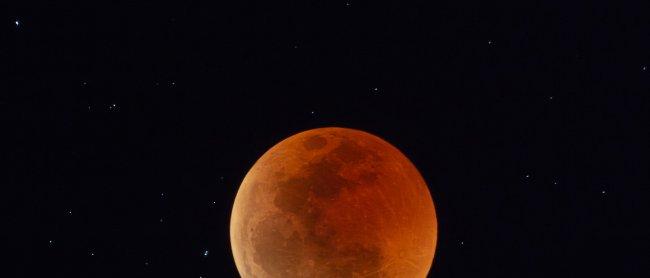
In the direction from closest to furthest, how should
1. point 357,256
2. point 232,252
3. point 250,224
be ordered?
point 357,256 < point 250,224 < point 232,252

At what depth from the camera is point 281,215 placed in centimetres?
680

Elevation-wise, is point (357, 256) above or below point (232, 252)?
above

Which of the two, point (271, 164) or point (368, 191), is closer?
point (368, 191)

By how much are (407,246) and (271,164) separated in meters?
1.87

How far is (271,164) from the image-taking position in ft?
24.2

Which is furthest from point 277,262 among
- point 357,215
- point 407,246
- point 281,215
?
point 407,246

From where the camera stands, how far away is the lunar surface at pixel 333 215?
6609 millimetres

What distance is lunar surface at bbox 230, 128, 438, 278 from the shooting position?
661 centimetres

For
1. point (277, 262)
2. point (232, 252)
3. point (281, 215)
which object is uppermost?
point (281, 215)

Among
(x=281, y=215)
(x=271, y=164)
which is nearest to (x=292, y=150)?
(x=271, y=164)

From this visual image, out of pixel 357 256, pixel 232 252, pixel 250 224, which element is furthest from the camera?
pixel 232 252

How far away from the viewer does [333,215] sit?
6637 mm

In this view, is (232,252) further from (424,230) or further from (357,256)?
(424,230)

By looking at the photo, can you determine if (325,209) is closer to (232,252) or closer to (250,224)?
(250,224)
